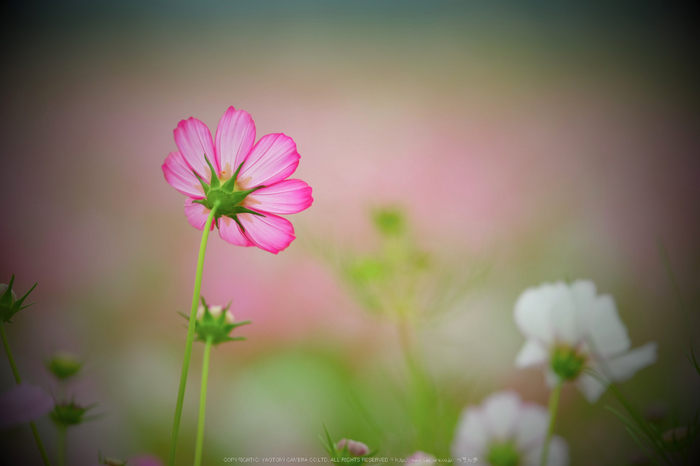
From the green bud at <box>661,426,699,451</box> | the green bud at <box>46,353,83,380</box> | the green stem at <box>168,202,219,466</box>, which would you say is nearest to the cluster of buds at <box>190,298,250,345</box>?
the green stem at <box>168,202,219,466</box>

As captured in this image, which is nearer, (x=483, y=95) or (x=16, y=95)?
(x=16, y=95)

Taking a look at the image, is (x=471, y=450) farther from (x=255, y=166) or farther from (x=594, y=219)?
(x=594, y=219)

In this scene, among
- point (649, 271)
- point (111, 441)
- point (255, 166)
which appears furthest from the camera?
point (649, 271)

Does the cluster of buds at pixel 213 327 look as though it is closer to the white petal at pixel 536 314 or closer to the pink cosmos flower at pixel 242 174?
the pink cosmos flower at pixel 242 174

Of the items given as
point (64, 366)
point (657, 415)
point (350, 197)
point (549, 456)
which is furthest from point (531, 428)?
point (350, 197)

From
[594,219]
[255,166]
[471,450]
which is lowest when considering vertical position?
[471,450]

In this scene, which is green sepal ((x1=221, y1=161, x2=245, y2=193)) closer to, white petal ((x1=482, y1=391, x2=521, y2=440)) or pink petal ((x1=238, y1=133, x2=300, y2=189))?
pink petal ((x1=238, y1=133, x2=300, y2=189))

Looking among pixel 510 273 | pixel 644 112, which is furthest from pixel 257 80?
pixel 644 112
